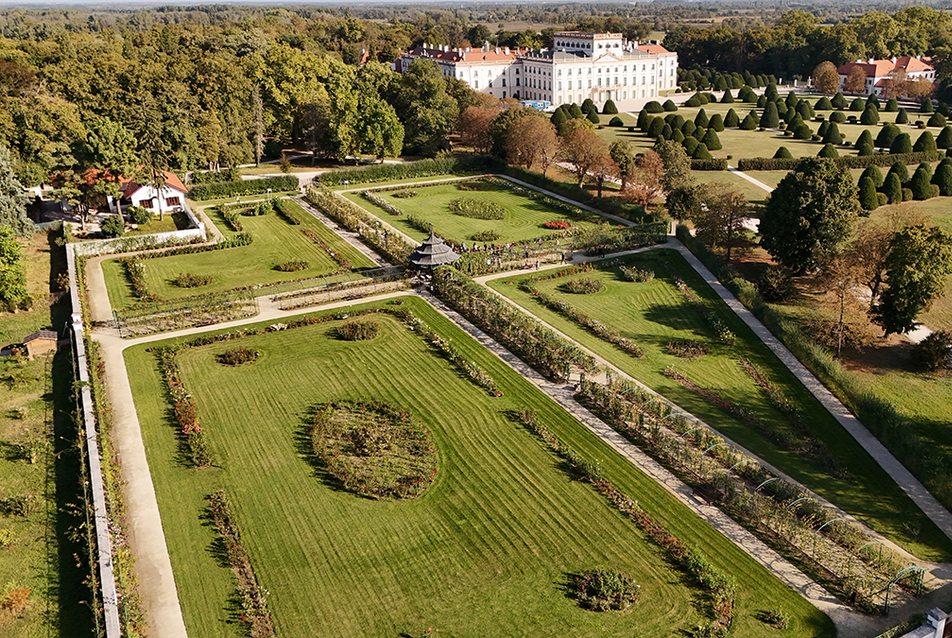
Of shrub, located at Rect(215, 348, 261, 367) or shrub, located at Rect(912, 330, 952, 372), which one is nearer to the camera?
shrub, located at Rect(912, 330, 952, 372)

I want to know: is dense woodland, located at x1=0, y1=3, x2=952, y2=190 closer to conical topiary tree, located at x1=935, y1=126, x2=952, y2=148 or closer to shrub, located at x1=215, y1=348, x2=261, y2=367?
shrub, located at x1=215, y1=348, x2=261, y2=367

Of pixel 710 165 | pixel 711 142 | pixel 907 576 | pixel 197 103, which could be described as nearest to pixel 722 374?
pixel 907 576

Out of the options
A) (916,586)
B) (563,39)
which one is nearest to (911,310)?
(916,586)

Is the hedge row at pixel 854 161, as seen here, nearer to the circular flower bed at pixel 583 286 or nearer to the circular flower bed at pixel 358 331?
the circular flower bed at pixel 583 286

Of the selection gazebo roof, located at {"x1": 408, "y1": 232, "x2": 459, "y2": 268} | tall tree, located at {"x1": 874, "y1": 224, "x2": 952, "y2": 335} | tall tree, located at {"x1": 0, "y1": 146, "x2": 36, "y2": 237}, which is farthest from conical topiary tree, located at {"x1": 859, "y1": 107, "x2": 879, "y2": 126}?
tall tree, located at {"x1": 0, "y1": 146, "x2": 36, "y2": 237}

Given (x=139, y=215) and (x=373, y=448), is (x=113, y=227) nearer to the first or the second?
(x=139, y=215)

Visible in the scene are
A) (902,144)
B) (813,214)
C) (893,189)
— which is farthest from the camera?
(902,144)

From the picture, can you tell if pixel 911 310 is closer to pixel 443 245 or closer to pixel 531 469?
pixel 531 469

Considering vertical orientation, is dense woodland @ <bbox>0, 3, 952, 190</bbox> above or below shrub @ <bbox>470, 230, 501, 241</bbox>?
above
